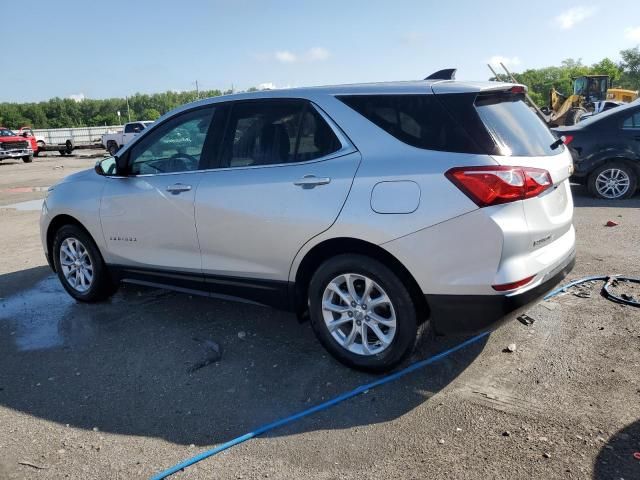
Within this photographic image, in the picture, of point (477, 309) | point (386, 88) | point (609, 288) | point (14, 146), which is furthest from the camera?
point (14, 146)

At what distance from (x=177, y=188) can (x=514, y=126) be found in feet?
8.27

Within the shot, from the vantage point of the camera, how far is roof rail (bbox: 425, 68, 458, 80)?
3996 mm

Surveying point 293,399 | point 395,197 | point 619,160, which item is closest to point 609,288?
point 395,197

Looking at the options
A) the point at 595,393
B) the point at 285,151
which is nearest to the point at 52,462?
the point at 285,151

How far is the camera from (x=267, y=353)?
4102mm

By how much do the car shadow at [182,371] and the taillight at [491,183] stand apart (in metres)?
1.27

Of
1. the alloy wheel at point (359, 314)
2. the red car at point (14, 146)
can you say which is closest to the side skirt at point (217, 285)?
the alloy wheel at point (359, 314)

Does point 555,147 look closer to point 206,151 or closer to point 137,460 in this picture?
point 206,151

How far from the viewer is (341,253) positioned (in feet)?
11.9

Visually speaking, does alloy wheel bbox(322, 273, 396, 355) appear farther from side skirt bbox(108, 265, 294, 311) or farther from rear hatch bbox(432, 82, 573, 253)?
rear hatch bbox(432, 82, 573, 253)

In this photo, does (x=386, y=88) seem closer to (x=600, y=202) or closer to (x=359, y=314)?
(x=359, y=314)

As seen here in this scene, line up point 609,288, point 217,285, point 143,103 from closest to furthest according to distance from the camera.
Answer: point 217,285 < point 609,288 < point 143,103

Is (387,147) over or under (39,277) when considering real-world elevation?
over

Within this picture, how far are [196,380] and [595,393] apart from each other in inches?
101
